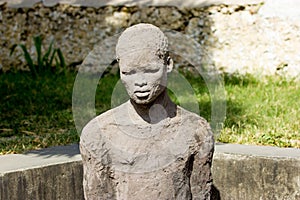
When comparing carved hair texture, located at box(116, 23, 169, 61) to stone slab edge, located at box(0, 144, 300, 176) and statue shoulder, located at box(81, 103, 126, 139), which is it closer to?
statue shoulder, located at box(81, 103, 126, 139)

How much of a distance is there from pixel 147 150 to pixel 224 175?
91cm

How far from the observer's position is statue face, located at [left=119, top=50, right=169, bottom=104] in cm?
377

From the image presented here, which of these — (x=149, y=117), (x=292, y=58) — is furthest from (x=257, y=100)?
(x=149, y=117)

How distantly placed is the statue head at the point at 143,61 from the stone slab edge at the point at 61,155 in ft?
3.11

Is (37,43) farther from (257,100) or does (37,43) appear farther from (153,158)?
(153,158)

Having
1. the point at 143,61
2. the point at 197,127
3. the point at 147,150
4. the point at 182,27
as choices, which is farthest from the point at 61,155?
the point at 182,27

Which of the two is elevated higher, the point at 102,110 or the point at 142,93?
the point at 142,93

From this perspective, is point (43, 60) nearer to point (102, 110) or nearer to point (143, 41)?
point (102, 110)

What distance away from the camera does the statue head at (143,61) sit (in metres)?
3.76

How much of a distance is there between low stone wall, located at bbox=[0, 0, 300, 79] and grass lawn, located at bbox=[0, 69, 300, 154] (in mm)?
368

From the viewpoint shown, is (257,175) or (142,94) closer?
(142,94)

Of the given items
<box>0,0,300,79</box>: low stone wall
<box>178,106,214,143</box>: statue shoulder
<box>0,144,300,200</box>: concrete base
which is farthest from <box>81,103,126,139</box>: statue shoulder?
<box>0,0,300,79</box>: low stone wall

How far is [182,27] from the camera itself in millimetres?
9969

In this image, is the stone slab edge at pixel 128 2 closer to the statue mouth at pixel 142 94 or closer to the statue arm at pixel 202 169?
the statue arm at pixel 202 169
